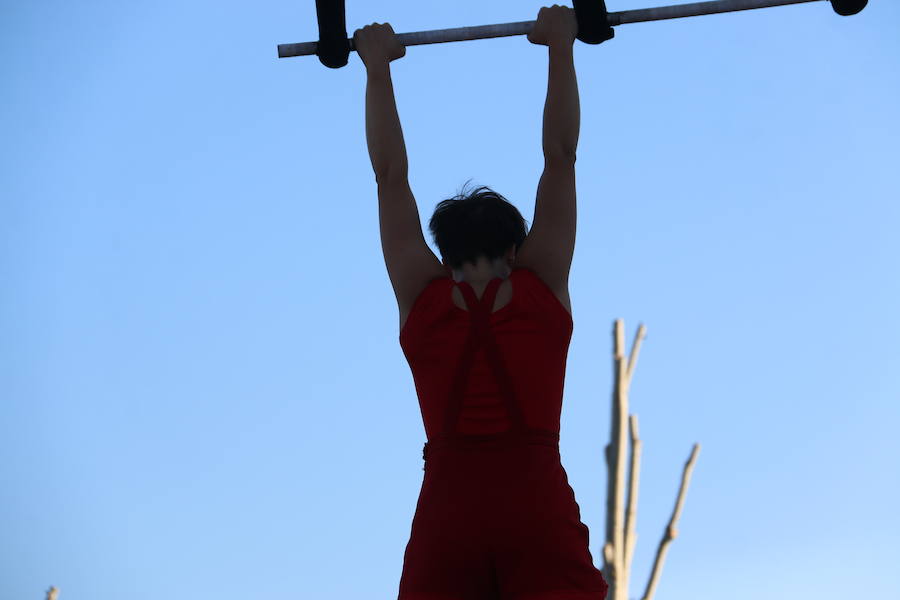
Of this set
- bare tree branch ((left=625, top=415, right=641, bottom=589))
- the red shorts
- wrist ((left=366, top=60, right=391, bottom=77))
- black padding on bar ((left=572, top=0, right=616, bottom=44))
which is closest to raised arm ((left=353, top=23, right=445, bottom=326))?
wrist ((left=366, top=60, right=391, bottom=77))

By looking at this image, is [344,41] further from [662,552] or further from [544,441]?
[662,552]

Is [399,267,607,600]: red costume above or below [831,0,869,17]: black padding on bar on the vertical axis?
below

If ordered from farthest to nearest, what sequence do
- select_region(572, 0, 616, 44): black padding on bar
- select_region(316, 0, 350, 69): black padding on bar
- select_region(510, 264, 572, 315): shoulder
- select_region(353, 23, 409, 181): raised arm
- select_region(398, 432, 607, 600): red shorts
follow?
1. select_region(316, 0, 350, 69): black padding on bar
2. select_region(572, 0, 616, 44): black padding on bar
3. select_region(353, 23, 409, 181): raised arm
4. select_region(510, 264, 572, 315): shoulder
5. select_region(398, 432, 607, 600): red shorts

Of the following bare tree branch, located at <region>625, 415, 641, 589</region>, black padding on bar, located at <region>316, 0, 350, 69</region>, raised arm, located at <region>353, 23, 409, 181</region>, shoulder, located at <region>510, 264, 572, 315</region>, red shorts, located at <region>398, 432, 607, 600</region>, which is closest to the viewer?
red shorts, located at <region>398, 432, 607, 600</region>

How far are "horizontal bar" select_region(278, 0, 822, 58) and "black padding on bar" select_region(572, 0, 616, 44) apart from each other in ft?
0.13

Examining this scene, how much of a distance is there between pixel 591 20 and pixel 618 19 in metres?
0.10

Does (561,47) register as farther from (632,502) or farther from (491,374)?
(632,502)

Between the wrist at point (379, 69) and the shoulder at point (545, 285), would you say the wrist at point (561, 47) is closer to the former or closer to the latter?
the wrist at point (379, 69)

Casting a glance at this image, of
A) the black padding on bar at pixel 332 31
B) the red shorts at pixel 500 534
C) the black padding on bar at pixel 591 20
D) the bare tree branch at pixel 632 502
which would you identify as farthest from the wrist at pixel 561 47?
the bare tree branch at pixel 632 502

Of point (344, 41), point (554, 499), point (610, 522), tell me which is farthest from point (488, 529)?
point (610, 522)

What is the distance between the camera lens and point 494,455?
6.79 ft

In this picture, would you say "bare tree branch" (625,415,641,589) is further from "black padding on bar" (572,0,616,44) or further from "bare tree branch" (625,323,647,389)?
"black padding on bar" (572,0,616,44)

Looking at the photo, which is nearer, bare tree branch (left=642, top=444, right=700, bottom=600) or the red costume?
the red costume

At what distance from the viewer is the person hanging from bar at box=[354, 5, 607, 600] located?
2.03 meters
